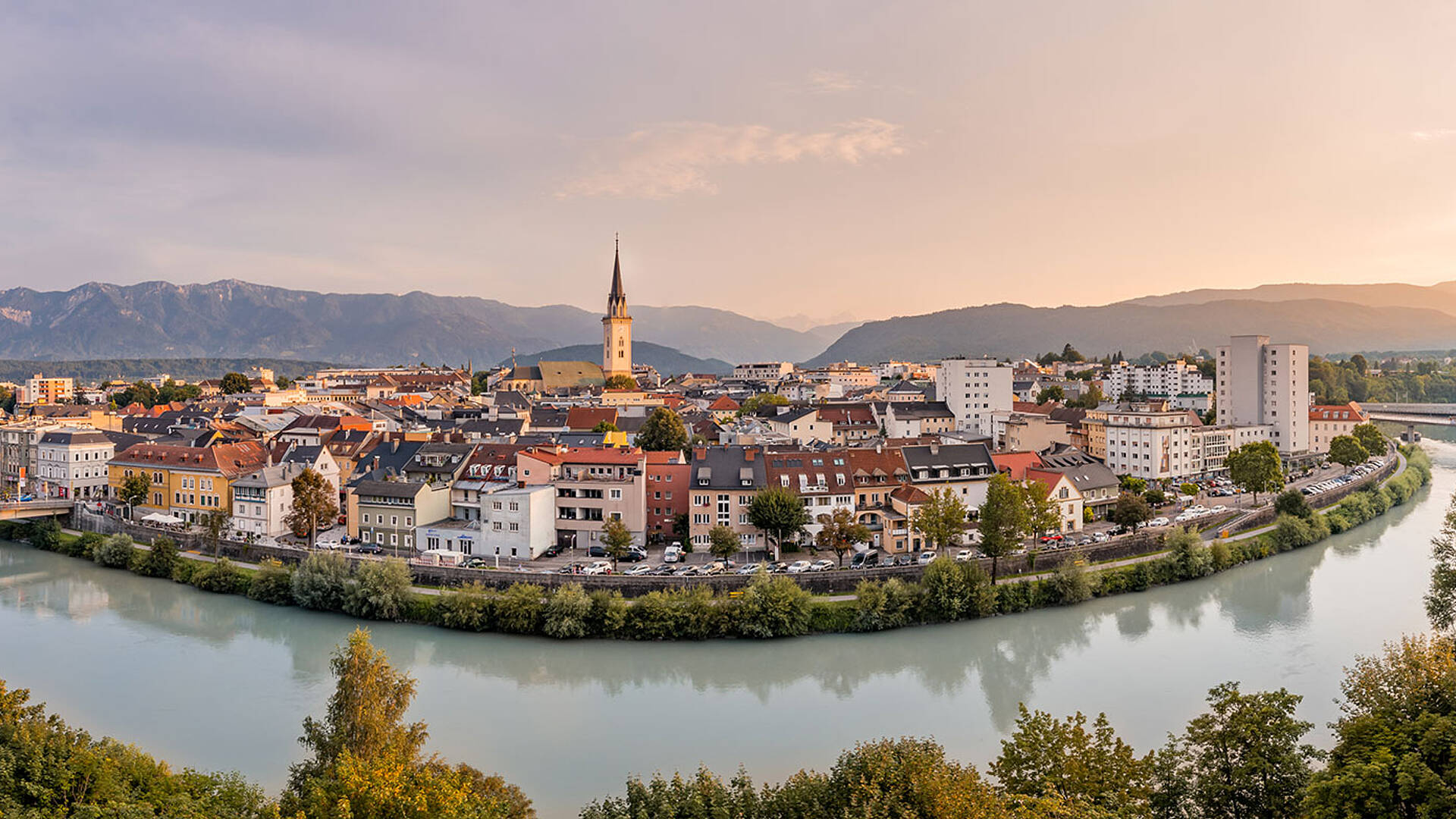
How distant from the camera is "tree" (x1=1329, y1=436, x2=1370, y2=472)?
127 feet

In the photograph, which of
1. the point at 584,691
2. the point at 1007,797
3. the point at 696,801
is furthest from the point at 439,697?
the point at 1007,797

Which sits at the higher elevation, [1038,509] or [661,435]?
[661,435]

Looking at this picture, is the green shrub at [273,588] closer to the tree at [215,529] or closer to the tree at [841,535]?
the tree at [215,529]

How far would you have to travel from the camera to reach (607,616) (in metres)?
18.0

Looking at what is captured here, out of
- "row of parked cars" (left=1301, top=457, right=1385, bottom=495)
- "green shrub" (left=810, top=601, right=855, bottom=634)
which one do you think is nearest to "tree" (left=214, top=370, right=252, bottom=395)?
"green shrub" (left=810, top=601, right=855, bottom=634)

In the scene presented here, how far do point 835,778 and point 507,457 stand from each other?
60.1 ft

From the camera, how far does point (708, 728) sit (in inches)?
559

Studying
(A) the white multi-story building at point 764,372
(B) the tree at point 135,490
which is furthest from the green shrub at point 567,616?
(A) the white multi-story building at point 764,372

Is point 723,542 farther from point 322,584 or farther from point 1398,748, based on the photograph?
point 1398,748

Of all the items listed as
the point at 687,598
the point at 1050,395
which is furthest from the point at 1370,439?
the point at 687,598

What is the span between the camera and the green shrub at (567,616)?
17875mm

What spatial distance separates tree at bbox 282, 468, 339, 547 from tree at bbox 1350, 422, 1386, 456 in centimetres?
4488

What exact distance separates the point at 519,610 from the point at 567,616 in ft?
3.58

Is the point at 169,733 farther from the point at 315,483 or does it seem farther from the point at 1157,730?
the point at 1157,730
